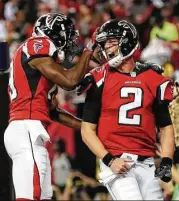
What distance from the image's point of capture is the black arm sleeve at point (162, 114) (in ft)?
20.7

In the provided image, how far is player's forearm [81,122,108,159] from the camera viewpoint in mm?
6184

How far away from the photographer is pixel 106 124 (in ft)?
20.6

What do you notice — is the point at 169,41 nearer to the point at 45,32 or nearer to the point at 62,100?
the point at 62,100

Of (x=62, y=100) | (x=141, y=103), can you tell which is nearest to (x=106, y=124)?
(x=141, y=103)

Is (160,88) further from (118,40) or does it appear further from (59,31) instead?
(59,31)

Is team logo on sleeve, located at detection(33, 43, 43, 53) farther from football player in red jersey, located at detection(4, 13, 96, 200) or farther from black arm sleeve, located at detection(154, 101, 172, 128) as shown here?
black arm sleeve, located at detection(154, 101, 172, 128)

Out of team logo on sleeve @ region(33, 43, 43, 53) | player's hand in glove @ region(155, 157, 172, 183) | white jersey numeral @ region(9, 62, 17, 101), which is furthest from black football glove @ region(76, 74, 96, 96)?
player's hand in glove @ region(155, 157, 172, 183)

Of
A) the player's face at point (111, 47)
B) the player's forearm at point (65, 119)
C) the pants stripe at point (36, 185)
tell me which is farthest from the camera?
the player's forearm at point (65, 119)

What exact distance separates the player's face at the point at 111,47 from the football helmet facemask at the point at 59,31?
40 centimetres

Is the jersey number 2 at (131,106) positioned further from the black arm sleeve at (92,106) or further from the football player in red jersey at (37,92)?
the football player in red jersey at (37,92)

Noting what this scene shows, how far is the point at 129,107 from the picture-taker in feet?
20.5

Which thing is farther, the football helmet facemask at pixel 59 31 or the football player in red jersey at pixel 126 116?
the football helmet facemask at pixel 59 31

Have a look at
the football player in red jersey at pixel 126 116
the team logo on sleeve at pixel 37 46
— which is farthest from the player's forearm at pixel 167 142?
the team logo on sleeve at pixel 37 46

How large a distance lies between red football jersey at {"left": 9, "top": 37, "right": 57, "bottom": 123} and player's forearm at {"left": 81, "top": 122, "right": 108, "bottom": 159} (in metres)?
0.39
